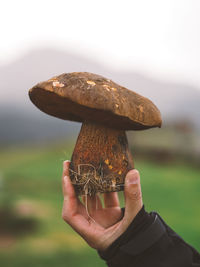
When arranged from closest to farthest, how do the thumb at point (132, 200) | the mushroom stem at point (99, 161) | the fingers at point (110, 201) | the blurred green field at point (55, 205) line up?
1. the thumb at point (132, 200)
2. the mushroom stem at point (99, 161)
3. the fingers at point (110, 201)
4. the blurred green field at point (55, 205)

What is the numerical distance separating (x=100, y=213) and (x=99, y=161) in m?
0.43

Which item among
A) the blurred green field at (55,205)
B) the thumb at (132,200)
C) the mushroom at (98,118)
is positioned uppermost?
the mushroom at (98,118)

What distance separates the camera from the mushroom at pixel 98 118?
175cm

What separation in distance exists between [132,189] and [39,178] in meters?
8.51

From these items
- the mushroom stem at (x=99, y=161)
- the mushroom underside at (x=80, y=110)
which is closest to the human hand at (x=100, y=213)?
the mushroom stem at (x=99, y=161)

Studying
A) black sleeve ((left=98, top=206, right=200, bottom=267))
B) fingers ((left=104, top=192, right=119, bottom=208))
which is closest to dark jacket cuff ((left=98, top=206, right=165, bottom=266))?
black sleeve ((left=98, top=206, right=200, bottom=267))

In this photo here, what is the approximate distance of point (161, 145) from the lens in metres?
11.4

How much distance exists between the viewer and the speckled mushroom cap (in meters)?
1.73

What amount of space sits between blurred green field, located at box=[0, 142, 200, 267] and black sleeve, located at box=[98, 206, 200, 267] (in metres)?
0.94

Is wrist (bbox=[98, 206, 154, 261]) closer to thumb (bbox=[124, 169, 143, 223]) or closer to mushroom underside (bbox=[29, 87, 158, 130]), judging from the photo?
thumb (bbox=[124, 169, 143, 223])

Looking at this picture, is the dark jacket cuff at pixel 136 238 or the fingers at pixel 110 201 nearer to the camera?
the dark jacket cuff at pixel 136 238

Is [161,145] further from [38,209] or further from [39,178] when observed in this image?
[38,209]

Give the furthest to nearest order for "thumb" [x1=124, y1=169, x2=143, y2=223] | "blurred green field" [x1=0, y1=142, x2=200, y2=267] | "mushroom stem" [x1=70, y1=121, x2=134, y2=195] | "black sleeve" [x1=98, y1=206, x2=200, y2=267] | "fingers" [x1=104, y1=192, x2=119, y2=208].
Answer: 1. "blurred green field" [x1=0, y1=142, x2=200, y2=267]
2. "fingers" [x1=104, y1=192, x2=119, y2=208]
3. "mushroom stem" [x1=70, y1=121, x2=134, y2=195]
4. "thumb" [x1=124, y1=169, x2=143, y2=223]
5. "black sleeve" [x1=98, y1=206, x2=200, y2=267]

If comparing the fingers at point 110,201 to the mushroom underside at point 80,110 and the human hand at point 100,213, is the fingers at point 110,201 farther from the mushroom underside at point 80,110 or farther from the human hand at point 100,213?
the mushroom underside at point 80,110
